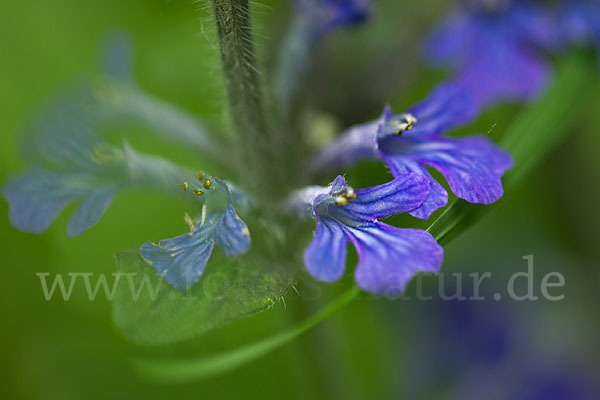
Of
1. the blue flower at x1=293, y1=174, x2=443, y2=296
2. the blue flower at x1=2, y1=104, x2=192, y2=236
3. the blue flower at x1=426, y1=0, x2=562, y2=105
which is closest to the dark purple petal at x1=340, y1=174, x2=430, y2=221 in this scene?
the blue flower at x1=293, y1=174, x2=443, y2=296

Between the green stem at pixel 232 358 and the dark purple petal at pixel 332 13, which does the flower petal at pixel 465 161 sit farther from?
the dark purple petal at pixel 332 13

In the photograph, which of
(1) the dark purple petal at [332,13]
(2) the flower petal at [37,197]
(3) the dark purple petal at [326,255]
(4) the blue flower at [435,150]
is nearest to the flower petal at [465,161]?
(4) the blue flower at [435,150]

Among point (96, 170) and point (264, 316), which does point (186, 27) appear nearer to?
point (264, 316)

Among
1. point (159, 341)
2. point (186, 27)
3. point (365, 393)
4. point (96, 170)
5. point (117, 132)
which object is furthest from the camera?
point (186, 27)

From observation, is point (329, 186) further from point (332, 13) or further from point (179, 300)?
point (332, 13)

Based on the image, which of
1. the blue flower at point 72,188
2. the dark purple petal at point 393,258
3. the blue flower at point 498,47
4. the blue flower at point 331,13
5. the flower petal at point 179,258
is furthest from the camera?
the blue flower at point 498,47

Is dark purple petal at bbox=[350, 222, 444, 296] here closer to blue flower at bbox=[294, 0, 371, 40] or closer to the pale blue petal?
the pale blue petal

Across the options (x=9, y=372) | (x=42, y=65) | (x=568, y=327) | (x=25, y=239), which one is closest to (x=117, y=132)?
(x=25, y=239)
